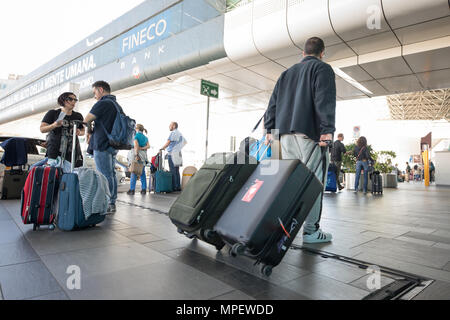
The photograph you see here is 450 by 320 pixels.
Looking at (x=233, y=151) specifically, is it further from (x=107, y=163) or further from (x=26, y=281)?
(x=26, y=281)

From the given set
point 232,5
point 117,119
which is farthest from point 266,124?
point 232,5

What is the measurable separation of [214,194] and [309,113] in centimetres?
114

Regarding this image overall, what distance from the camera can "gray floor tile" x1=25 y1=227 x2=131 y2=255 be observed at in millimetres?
2174

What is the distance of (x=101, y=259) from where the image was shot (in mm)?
1907

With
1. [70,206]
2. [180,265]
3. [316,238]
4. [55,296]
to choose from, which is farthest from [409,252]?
[70,206]

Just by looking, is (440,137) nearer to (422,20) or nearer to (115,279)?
(422,20)

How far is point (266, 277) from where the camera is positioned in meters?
1.63

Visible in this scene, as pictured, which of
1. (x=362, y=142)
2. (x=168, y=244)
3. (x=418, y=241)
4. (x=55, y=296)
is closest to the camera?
(x=55, y=296)

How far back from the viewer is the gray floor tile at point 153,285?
1.35 metres

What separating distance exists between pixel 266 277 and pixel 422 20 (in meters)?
6.23

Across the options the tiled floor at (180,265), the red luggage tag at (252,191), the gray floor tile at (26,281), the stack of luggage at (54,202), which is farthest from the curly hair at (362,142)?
the gray floor tile at (26,281)

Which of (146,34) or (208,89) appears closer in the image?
(208,89)

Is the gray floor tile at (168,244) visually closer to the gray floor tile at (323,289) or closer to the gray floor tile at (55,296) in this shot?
the gray floor tile at (55,296)

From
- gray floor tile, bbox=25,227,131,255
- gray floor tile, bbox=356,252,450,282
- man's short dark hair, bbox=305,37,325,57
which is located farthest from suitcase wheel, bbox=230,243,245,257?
man's short dark hair, bbox=305,37,325,57
